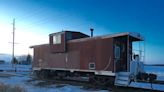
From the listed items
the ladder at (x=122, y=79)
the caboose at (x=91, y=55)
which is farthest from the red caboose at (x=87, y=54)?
the ladder at (x=122, y=79)

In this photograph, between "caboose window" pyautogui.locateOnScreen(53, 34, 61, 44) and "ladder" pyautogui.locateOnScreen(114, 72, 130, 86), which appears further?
"caboose window" pyautogui.locateOnScreen(53, 34, 61, 44)

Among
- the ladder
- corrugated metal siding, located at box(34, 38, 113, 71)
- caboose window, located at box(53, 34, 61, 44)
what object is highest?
caboose window, located at box(53, 34, 61, 44)

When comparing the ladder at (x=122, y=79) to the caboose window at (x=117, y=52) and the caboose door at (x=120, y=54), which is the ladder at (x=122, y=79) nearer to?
the caboose door at (x=120, y=54)

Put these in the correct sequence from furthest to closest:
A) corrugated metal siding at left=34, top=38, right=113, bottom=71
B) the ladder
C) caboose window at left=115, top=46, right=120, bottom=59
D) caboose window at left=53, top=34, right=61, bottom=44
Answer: caboose window at left=53, top=34, right=61, bottom=44, corrugated metal siding at left=34, top=38, right=113, bottom=71, caboose window at left=115, top=46, right=120, bottom=59, the ladder

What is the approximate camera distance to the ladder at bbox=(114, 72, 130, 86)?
1519 cm

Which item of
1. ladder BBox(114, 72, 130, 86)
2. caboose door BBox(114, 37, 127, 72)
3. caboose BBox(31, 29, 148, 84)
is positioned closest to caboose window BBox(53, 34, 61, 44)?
caboose BBox(31, 29, 148, 84)

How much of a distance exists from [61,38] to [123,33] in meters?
6.71

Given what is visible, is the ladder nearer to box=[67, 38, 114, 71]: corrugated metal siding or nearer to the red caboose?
the red caboose

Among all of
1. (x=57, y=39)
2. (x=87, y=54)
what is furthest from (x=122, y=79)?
(x=57, y=39)

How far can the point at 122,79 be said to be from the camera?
15492 millimetres

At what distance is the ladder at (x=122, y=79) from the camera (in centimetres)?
1519

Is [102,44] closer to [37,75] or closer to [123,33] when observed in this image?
[123,33]

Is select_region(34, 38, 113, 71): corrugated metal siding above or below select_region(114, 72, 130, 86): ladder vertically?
above

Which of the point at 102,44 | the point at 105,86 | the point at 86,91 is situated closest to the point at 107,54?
the point at 102,44
